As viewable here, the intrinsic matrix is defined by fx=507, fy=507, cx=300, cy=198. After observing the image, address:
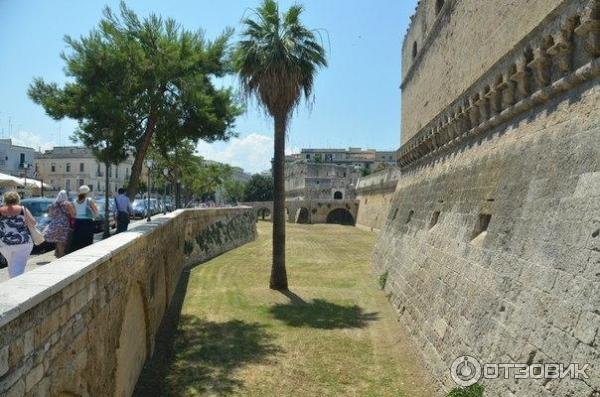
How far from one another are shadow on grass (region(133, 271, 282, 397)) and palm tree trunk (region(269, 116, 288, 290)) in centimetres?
365

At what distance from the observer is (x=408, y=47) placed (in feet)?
74.8

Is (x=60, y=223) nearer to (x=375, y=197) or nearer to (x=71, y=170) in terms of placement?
(x=375, y=197)

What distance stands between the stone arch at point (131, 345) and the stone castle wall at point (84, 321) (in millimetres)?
13

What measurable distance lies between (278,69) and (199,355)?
8861 millimetres

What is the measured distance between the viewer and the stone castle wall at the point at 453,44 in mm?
9785

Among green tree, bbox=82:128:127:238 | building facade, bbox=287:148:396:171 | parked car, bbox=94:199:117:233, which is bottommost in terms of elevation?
parked car, bbox=94:199:117:233

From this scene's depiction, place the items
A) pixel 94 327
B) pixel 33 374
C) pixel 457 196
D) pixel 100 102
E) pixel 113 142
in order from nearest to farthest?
pixel 33 374 < pixel 94 327 < pixel 457 196 < pixel 100 102 < pixel 113 142

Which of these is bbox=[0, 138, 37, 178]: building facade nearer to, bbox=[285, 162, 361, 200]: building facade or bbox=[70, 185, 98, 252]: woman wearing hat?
bbox=[285, 162, 361, 200]: building facade

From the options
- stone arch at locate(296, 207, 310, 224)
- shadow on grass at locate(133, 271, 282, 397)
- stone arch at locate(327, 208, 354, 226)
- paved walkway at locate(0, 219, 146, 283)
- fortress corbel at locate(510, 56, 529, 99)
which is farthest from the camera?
stone arch at locate(296, 207, 310, 224)

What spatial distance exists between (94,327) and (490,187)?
279 inches

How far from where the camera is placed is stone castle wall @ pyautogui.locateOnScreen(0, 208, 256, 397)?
346cm

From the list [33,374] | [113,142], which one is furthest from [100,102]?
[33,374]

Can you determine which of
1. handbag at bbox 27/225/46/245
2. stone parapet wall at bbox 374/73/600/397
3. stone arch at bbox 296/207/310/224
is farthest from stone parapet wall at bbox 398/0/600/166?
stone arch at bbox 296/207/310/224

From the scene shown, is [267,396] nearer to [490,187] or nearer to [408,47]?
[490,187]
